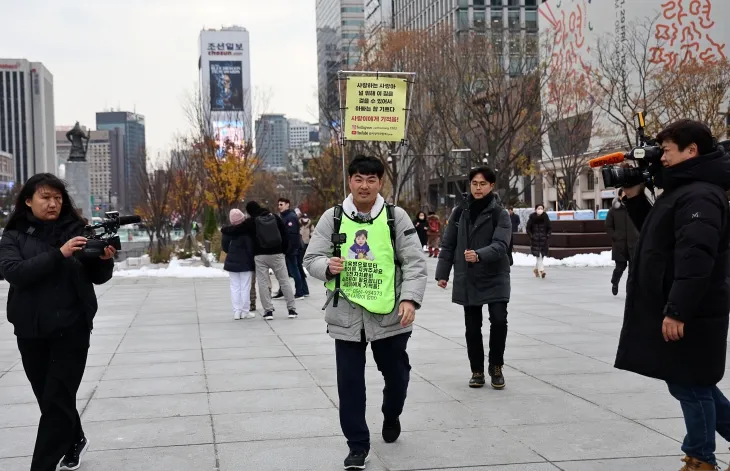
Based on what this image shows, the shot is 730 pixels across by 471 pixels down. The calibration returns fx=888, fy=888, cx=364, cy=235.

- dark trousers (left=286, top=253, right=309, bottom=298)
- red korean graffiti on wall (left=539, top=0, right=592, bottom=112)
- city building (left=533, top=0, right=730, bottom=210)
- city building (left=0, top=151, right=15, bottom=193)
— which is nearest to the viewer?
dark trousers (left=286, top=253, right=309, bottom=298)

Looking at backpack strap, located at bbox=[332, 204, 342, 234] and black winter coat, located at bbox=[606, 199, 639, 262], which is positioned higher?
backpack strap, located at bbox=[332, 204, 342, 234]

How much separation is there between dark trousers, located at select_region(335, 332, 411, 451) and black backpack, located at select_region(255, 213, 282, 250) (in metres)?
7.52

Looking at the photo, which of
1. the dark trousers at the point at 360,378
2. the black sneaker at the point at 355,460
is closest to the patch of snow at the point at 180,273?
the dark trousers at the point at 360,378

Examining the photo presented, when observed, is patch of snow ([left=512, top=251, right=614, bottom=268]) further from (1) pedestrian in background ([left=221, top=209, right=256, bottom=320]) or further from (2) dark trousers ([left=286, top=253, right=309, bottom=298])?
(1) pedestrian in background ([left=221, top=209, right=256, bottom=320])

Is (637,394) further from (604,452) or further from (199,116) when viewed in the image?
(199,116)

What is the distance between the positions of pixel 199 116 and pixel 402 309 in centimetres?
3434

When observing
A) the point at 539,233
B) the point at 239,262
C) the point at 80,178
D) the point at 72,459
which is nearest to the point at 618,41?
the point at 80,178

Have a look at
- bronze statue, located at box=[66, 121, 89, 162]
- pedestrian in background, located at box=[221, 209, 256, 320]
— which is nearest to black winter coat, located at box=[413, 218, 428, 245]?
bronze statue, located at box=[66, 121, 89, 162]

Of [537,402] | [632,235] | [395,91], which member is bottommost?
[537,402]

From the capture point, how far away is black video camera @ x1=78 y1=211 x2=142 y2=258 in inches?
183

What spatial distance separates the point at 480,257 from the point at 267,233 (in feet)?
20.4

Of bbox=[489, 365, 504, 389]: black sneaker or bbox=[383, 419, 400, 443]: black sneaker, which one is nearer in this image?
bbox=[383, 419, 400, 443]: black sneaker

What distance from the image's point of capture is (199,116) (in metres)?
38.2

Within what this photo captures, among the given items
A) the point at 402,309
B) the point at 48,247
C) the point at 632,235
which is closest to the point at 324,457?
the point at 402,309
